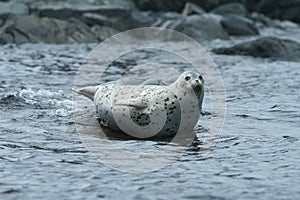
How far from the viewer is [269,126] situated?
Answer: 26.2 feet

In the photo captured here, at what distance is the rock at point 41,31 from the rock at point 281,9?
1349 centimetres

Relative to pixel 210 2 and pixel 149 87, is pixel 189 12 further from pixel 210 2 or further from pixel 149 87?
pixel 149 87

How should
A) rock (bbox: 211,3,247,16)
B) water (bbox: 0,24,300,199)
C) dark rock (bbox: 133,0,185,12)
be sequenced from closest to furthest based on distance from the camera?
water (bbox: 0,24,300,199) < rock (bbox: 211,3,247,16) < dark rock (bbox: 133,0,185,12)

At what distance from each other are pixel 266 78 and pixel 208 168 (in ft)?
23.1

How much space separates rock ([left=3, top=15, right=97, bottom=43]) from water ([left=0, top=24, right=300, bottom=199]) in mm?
8603

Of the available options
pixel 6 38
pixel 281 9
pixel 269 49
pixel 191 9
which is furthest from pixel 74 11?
pixel 281 9

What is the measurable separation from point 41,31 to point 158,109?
1349cm

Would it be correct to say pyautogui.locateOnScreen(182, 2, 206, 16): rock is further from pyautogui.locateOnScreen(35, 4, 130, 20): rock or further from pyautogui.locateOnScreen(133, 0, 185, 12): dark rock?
pyautogui.locateOnScreen(35, 4, 130, 20): rock

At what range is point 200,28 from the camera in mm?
21703

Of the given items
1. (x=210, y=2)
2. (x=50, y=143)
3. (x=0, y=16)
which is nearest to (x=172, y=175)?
(x=50, y=143)

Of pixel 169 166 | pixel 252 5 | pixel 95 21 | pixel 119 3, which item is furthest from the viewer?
pixel 252 5

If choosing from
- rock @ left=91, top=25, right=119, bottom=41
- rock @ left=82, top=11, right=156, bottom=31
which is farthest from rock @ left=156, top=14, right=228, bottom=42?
rock @ left=82, top=11, right=156, bottom=31

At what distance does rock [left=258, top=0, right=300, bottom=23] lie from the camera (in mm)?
31953

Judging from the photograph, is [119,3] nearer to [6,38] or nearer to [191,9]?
[191,9]
